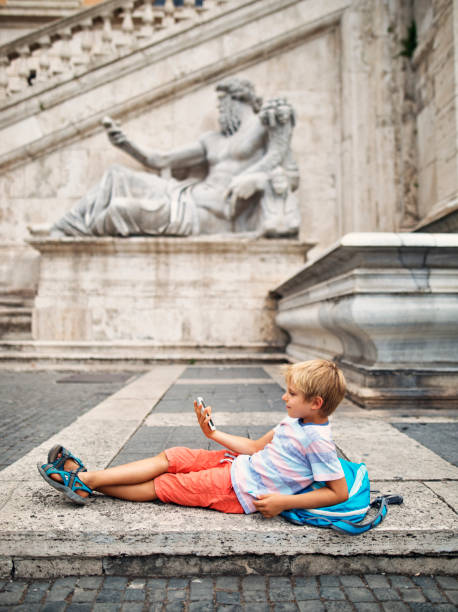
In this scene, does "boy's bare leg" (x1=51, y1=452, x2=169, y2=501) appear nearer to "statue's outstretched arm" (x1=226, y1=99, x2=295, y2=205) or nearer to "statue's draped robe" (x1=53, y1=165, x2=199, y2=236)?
"statue's draped robe" (x1=53, y1=165, x2=199, y2=236)

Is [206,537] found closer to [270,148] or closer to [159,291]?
[159,291]

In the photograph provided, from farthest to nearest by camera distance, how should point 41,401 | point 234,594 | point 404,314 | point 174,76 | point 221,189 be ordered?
point 174,76
point 221,189
point 41,401
point 404,314
point 234,594

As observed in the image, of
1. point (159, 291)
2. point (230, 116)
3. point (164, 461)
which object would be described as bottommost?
point (164, 461)

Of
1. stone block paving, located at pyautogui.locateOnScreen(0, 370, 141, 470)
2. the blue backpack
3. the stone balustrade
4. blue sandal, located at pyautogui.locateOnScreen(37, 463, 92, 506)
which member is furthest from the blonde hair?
the stone balustrade

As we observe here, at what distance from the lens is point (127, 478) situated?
1646 millimetres

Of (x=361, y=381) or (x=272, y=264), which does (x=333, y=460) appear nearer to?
(x=361, y=381)

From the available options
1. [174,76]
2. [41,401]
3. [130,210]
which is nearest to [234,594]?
[41,401]

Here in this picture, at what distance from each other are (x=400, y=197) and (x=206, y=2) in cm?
575

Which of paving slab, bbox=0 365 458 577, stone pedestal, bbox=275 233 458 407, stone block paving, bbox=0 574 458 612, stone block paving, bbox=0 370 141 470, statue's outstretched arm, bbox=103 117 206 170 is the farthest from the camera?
statue's outstretched arm, bbox=103 117 206 170

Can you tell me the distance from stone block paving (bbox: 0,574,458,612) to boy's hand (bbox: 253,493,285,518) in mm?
181

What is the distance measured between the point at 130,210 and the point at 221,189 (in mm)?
1540

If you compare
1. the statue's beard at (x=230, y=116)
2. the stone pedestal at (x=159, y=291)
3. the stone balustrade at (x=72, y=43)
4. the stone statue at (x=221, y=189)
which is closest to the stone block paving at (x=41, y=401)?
the stone pedestal at (x=159, y=291)

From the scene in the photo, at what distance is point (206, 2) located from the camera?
30.7 ft

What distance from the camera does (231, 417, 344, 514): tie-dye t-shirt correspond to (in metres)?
1.46
